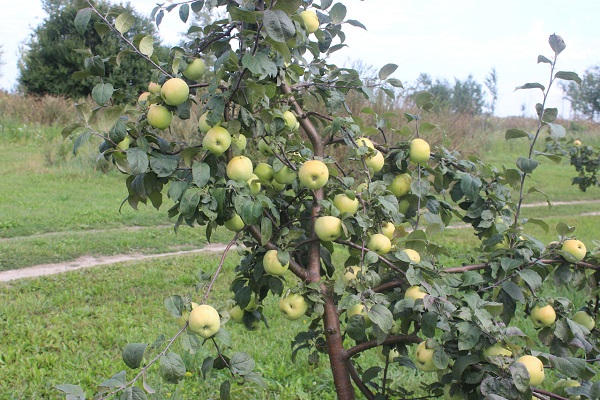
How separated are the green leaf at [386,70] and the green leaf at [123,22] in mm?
771

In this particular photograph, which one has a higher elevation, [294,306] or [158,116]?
[158,116]

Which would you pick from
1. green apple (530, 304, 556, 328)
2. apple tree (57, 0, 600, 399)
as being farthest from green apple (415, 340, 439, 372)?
green apple (530, 304, 556, 328)

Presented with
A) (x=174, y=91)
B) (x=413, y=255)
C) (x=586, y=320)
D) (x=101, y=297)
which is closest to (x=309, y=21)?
(x=174, y=91)

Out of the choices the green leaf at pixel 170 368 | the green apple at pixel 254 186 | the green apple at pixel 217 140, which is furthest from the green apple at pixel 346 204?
the green leaf at pixel 170 368

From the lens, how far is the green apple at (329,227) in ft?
4.58

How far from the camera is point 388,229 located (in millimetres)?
1546

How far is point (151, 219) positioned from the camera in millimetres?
6898

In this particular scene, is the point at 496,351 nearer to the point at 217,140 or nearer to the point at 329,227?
the point at 329,227

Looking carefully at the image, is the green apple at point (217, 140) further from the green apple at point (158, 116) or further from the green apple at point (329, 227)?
the green apple at point (329, 227)

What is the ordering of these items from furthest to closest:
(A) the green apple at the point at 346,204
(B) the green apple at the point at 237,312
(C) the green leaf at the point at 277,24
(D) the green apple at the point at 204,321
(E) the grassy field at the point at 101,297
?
(E) the grassy field at the point at 101,297 < (B) the green apple at the point at 237,312 < (A) the green apple at the point at 346,204 < (D) the green apple at the point at 204,321 < (C) the green leaf at the point at 277,24

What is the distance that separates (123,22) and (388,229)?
90 cm

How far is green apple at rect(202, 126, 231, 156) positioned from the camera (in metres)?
1.34

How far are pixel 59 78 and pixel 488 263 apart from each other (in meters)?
17.7

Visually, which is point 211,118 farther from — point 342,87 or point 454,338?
point 454,338
